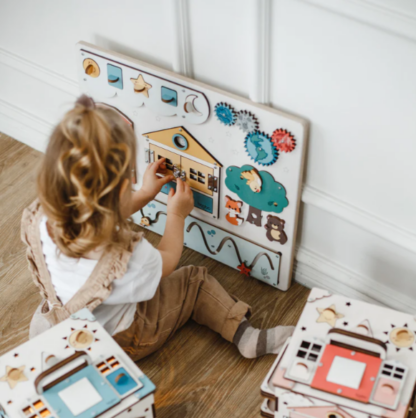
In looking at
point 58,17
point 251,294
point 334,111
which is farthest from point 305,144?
point 58,17

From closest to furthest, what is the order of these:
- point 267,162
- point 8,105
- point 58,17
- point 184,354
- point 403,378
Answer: point 403,378, point 267,162, point 184,354, point 58,17, point 8,105

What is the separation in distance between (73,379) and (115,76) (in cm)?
68

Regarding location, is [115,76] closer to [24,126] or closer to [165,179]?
[165,179]

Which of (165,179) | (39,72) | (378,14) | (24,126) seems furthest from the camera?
(24,126)

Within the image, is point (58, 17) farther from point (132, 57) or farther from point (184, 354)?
point (184, 354)

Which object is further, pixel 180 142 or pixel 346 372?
pixel 180 142

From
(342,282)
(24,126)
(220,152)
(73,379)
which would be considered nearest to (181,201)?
(220,152)

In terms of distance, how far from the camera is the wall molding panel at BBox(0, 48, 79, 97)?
5.13 feet

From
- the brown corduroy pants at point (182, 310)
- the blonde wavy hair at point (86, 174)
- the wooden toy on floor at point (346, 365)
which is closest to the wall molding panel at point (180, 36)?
the blonde wavy hair at point (86, 174)

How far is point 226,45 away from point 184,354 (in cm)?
66

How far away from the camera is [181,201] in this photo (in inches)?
53.6

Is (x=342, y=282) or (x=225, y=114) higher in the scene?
(x=225, y=114)

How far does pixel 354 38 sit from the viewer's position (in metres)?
0.99

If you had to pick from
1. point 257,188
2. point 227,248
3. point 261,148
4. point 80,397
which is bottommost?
point 227,248
